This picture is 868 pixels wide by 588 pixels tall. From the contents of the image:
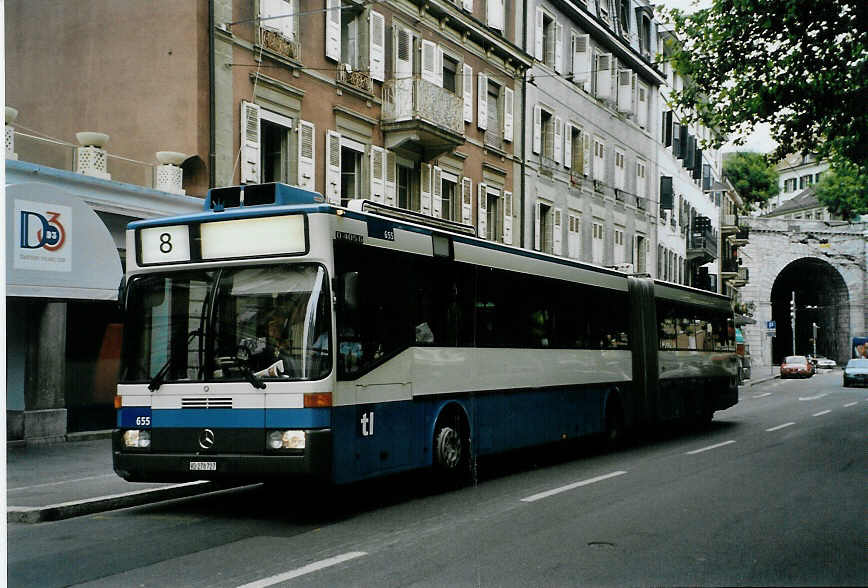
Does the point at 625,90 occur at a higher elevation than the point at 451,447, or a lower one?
higher

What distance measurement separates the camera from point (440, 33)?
27.5 meters

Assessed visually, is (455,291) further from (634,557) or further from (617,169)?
(617,169)

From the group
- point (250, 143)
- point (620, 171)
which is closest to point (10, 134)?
point (250, 143)

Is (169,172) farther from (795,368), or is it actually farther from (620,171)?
(795,368)

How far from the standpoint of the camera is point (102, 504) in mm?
10141

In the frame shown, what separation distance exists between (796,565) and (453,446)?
188 inches

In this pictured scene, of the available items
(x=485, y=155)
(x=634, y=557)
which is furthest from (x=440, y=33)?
(x=634, y=557)

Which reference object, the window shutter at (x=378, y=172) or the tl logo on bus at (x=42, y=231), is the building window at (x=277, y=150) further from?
the tl logo on bus at (x=42, y=231)

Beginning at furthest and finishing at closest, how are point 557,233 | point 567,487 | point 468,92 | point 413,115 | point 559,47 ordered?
point 559,47, point 557,233, point 468,92, point 413,115, point 567,487

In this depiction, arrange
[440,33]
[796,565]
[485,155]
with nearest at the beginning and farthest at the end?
[796,565] → [440,33] → [485,155]

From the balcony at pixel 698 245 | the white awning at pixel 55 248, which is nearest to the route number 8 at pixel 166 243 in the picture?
the white awning at pixel 55 248

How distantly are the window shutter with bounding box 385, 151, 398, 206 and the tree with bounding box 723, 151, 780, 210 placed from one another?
245ft

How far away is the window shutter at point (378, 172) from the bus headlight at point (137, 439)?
49.6ft

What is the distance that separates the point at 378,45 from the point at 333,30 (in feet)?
5.81
